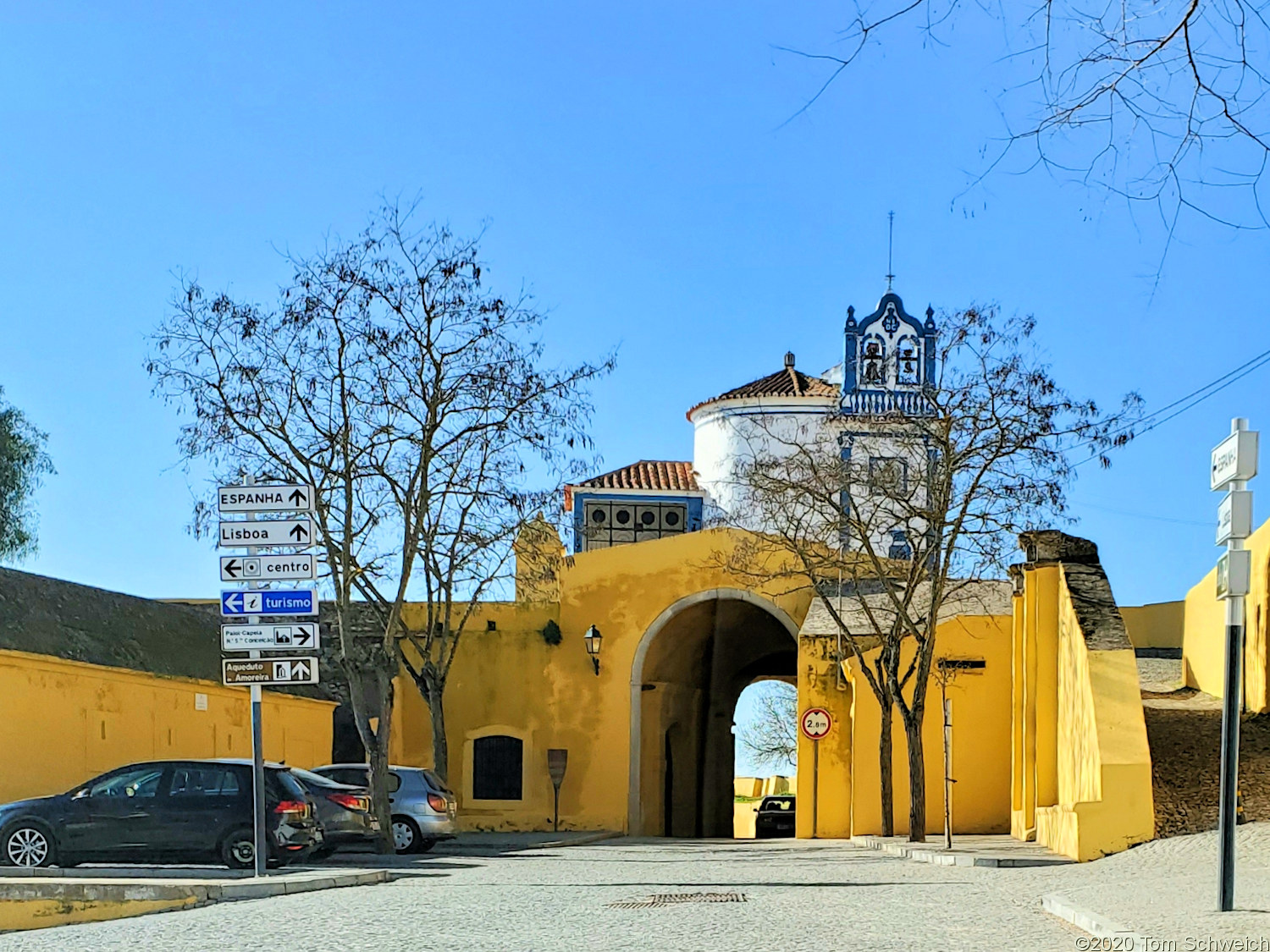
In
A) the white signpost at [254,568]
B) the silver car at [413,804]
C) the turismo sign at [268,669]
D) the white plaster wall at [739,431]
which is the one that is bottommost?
the silver car at [413,804]

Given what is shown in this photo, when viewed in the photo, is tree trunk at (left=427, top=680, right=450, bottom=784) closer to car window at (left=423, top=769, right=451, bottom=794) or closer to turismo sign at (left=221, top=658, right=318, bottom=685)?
car window at (left=423, top=769, right=451, bottom=794)

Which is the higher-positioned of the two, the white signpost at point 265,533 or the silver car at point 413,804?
the white signpost at point 265,533

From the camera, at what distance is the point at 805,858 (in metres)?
23.0

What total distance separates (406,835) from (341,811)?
3.44 meters

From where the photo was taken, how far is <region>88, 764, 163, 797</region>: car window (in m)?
19.3

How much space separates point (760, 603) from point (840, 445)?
7.60 metres

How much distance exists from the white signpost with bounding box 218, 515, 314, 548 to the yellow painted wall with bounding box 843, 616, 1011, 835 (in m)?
16.9

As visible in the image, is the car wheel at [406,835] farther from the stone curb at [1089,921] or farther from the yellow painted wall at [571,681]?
the stone curb at [1089,921]

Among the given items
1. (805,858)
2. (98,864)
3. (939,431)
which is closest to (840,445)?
(939,431)

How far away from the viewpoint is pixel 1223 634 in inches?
910

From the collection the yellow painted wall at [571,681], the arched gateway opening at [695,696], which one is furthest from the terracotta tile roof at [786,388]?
the yellow painted wall at [571,681]

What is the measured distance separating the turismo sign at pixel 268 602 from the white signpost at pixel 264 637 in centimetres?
15

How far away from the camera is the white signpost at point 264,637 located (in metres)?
16.0

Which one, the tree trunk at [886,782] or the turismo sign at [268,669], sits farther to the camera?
the tree trunk at [886,782]
